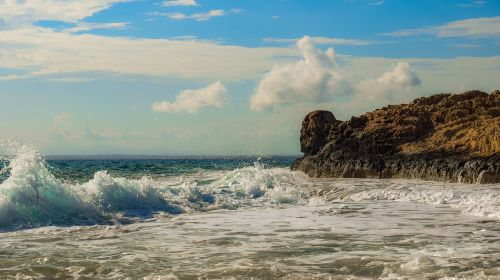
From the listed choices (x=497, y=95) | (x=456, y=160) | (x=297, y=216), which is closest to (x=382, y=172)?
(x=456, y=160)

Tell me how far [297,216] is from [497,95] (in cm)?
2219

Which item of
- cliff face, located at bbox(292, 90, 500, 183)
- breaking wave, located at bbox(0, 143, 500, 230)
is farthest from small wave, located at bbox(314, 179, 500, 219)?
cliff face, located at bbox(292, 90, 500, 183)

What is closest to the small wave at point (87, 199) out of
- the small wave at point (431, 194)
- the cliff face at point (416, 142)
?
the small wave at point (431, 194)

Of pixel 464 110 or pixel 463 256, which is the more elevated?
Result: pixel 464 110

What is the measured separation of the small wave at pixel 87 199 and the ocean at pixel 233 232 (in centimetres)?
3

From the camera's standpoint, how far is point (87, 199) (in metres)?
15.4

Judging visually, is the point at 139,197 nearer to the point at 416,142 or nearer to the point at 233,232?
the point at 233,232

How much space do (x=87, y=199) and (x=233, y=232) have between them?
5594 millimetres

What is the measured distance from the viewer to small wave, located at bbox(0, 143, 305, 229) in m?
13.3

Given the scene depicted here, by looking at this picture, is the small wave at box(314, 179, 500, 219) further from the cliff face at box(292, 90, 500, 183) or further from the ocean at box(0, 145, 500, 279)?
the cliff face at box(292, 90, 500, 183)

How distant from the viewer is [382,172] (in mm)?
27938

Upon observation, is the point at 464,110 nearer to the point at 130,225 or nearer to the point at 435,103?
the point at 435,103

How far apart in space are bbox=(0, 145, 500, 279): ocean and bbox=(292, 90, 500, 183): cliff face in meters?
3.96

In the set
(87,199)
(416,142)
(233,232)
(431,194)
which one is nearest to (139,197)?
(87,199)
